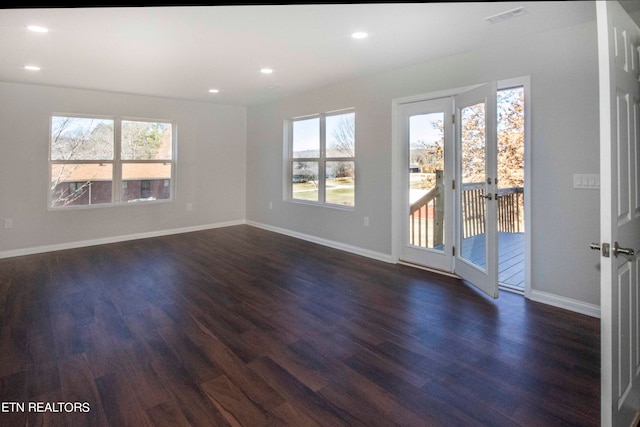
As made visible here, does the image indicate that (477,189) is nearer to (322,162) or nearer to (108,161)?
(322,162)

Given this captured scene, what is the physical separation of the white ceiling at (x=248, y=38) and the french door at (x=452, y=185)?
620mm

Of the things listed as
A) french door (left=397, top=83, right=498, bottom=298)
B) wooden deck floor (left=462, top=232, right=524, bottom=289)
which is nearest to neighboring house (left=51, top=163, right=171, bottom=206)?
french door (left=397, top=83, right=498, bottom=298)

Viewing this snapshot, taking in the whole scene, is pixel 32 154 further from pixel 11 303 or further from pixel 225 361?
pixel 225 361

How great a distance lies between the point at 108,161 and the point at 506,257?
602 centimetres

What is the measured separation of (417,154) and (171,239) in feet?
13.6

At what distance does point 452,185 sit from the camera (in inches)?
150

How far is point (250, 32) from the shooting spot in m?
3.04

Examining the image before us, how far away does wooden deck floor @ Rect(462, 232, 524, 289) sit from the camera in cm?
342

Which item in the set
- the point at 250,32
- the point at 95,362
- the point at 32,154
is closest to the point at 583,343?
the point at 95,362

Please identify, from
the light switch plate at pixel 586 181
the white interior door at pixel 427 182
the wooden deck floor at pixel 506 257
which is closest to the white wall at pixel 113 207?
the white interior door at pixel 427 182

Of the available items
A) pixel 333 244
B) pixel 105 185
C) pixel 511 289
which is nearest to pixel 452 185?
A: pixel 511 289

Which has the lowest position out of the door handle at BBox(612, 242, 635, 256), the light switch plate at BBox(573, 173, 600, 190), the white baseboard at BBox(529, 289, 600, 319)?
the white baseboard at BBox(529, 289, 600, 319)

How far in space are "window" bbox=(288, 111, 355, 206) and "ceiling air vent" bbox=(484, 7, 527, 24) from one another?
235 cm

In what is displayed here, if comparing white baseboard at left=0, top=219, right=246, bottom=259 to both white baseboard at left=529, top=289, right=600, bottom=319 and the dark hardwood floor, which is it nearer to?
the dark hardwood floor
